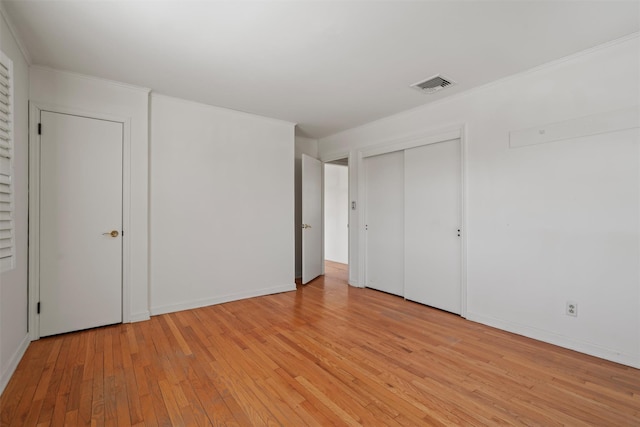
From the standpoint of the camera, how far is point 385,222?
440cm

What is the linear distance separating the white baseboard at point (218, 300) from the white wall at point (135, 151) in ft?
0.64

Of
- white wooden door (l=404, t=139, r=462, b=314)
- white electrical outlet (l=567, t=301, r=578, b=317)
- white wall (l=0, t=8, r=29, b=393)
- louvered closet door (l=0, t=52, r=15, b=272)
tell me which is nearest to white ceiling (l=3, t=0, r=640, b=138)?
white wall (l=0, t=8, r=29, b=393)

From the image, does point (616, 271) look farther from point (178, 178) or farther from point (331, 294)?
point (178, 178)

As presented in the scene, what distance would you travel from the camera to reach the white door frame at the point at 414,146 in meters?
3.32

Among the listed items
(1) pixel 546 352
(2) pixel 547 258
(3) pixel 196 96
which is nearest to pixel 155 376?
(3) pixel 196 96

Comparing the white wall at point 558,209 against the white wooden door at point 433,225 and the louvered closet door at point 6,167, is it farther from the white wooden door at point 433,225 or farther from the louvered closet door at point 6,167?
the louvered closet door at point 6,167

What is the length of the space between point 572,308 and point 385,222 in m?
2.31

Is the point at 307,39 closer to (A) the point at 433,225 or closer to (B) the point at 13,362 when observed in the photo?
(A) the point at 433,225

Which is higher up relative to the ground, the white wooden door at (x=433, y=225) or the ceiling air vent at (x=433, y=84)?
the ceiling air vent at (x=433, y=84)

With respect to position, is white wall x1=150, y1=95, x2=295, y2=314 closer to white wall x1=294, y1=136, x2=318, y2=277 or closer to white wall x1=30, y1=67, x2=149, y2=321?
white wall x1=30, y1=67, x2=149, y2=321

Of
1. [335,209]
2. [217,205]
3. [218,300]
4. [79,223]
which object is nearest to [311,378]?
[218,300]

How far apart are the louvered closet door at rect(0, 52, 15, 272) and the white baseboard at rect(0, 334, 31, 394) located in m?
0.72

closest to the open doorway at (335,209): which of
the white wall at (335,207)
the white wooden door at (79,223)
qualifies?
the white wall at (335,207)

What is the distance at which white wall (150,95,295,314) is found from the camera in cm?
343
